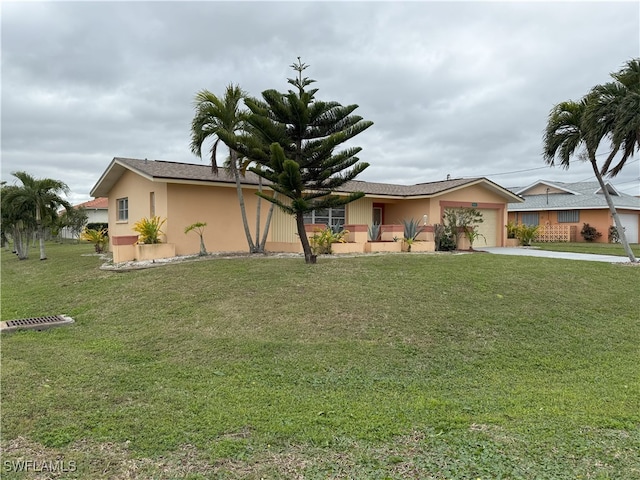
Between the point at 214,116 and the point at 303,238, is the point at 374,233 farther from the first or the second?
the point at 214,116

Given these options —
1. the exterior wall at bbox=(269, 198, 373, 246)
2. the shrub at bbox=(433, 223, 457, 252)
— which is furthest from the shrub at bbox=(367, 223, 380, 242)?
the exterior wall at bbox=(269, 198, 373, 246)

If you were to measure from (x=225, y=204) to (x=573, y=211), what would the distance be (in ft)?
78.9

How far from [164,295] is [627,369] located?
762 cm

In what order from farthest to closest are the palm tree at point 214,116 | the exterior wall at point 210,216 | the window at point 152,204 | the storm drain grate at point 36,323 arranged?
the window at point 152,204 < the exterior wall at point 210,216 < the palm tree at point 214,116 < the storm drain grate at point 36,323

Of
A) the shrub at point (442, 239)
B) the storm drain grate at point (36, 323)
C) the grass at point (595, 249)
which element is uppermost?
the shrub at point (442, 239)

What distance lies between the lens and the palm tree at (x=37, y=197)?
55.1 ft

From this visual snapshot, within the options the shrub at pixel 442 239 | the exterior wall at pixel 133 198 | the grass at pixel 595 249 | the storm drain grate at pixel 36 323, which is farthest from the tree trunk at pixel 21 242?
the grass at pixel 595 249

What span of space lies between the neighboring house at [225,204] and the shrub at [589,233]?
982 cm

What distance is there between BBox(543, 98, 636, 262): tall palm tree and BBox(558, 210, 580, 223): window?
53.6 feet

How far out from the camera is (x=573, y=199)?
29844 mm

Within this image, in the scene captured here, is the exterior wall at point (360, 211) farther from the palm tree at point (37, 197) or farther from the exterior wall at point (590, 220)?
the exterior wall at point (590, 220)

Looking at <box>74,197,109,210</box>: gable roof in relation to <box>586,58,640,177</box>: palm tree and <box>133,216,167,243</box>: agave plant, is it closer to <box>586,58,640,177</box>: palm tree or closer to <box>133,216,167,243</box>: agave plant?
<box>133,216,167,243</box>: agave plant

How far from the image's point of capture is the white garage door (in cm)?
2950

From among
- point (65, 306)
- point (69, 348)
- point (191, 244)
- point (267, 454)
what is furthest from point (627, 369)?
point (191, 244)
